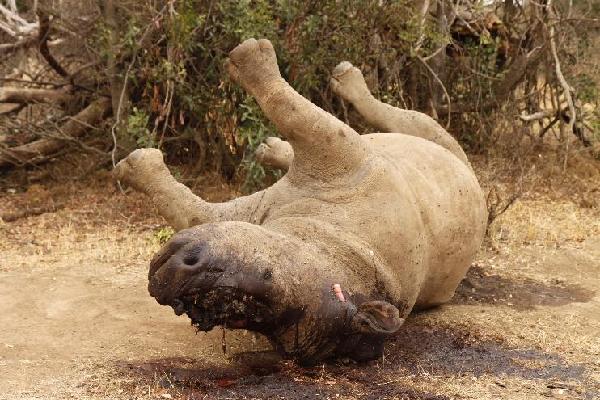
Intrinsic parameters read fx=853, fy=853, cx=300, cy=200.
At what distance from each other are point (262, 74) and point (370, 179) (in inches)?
28.4

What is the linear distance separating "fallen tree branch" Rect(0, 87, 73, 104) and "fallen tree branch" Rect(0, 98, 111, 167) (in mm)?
254

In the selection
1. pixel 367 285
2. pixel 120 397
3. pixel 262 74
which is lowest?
pixel 120 397

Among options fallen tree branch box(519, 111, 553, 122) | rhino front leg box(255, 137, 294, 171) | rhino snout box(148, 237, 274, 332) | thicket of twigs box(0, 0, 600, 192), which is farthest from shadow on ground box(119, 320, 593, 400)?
fallen tree branch box(519, 111, 553, 122)

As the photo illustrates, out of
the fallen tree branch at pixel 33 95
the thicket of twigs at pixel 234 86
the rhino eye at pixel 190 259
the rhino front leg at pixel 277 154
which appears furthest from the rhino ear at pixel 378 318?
the fallen tree branch at pixel 33 95

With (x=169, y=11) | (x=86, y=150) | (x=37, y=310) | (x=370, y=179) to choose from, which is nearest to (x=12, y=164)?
(x=86, y=150)

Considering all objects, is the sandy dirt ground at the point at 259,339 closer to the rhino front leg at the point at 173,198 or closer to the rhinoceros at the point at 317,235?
the rhinoceros at the point at 317,235

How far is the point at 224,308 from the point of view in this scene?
3.28 metres

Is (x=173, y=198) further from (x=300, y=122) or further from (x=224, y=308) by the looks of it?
(x=224, y=308)

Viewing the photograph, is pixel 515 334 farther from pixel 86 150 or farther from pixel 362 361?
pixel 86 150

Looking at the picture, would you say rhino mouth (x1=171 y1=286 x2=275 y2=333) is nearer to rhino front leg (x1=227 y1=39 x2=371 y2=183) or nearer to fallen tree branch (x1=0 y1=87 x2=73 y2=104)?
rhino front leg (x1=227 y1=39 x2=371 y2=183)

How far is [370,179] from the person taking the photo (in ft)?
13.3

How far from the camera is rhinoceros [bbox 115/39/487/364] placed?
10.8ft

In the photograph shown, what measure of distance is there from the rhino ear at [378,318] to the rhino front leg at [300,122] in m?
0.70

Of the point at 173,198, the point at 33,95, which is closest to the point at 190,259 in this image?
the point at 173,198
